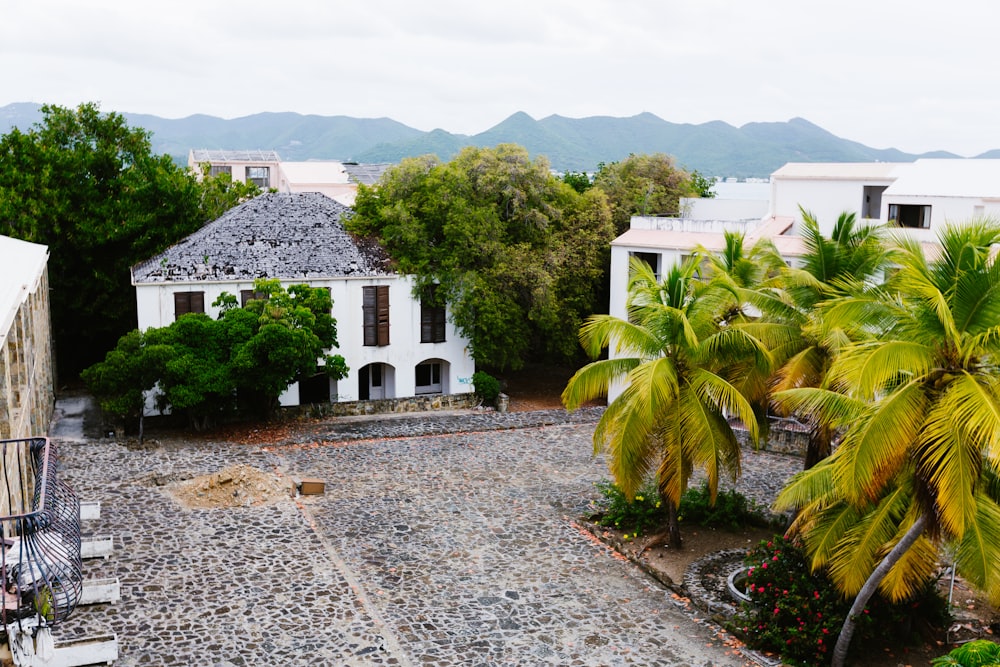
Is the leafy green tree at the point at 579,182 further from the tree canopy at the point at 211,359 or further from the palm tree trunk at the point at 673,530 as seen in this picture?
the palm tree trunk at the point at 673,530

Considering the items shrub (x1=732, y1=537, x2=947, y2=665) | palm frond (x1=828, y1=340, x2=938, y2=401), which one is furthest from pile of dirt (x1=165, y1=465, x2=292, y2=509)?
palm frond (x1=828, y1=340, x2=938, y2=401)

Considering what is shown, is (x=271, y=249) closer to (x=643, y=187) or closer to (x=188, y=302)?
(x=188, y=302)

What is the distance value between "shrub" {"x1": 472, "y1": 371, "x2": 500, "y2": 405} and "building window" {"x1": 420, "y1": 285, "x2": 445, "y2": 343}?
181cm

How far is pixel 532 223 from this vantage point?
109 ft

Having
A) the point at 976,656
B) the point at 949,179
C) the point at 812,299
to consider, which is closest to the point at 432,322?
the point at 812,299

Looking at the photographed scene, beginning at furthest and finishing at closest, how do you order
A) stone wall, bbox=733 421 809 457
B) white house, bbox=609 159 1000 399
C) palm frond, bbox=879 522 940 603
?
1. white house, bbox=609 159 1000 399
2. stone wall, bbox=733 421 809 457
3. palm frond, bbox=879 522 940 603

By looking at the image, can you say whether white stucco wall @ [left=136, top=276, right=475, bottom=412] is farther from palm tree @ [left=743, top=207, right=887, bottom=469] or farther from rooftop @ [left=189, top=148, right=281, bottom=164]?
rooftop @ [left=189, top=148, right=281, bottom=164]

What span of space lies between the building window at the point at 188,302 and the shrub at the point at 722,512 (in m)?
16.3

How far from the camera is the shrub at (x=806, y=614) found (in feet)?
45.2

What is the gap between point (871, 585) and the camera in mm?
12695

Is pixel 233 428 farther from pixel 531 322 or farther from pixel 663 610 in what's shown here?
pixel 663 610

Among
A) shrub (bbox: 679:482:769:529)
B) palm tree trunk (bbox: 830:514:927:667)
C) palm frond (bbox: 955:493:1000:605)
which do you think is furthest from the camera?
shrub (bbox: 679:482:769:529)

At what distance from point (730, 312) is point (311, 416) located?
15516 millimetres

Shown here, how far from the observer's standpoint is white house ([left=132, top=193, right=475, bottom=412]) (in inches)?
1123
